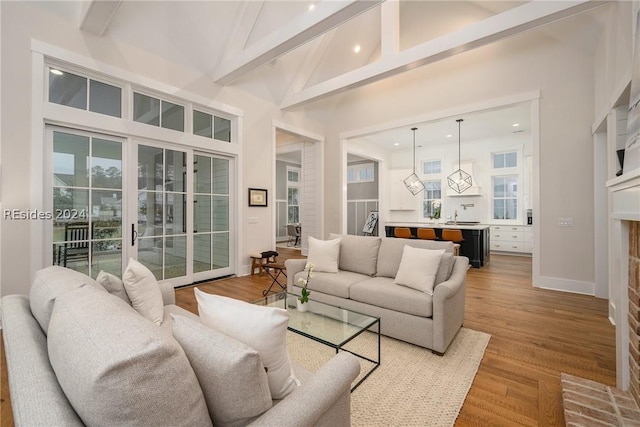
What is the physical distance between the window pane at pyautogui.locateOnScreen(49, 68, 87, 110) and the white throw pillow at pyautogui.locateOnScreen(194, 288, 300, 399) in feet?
12.0

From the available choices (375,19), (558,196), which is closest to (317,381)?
(558,196)

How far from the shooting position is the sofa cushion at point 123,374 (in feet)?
2.08

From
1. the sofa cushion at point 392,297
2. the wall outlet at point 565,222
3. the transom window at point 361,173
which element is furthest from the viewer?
the transom window at point 361,173

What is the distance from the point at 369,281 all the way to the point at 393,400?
1.24 metres

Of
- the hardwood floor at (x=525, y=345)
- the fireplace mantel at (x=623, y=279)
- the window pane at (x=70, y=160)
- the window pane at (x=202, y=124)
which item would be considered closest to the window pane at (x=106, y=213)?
the window pane at (x=70, y=160)

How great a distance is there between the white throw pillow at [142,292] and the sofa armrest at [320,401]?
49.3 inches

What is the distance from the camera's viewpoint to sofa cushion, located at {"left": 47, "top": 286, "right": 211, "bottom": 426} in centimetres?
63

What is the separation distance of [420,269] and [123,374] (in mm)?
2436

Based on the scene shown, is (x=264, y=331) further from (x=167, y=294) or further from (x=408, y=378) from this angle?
(x=167, y=294)

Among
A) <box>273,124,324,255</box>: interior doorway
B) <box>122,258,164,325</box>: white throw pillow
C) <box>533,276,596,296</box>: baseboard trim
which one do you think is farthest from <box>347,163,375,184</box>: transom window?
<box>122,258,164,325</box>: white throw pillow

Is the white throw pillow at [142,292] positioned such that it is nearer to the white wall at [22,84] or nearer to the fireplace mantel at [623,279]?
the white wall at [22,84]

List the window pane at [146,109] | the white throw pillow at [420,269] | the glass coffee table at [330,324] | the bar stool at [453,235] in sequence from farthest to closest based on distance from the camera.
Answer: the bar stool at [453,235], the window pane at [146,109], the white throw pillow at [420,269], the glass coffee table at [330,324]

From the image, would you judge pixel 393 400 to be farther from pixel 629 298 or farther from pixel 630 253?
pixel 630 253

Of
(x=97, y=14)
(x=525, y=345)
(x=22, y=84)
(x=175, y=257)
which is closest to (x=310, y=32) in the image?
(x=97, y=14)
